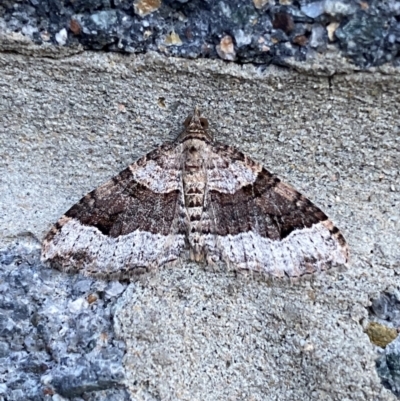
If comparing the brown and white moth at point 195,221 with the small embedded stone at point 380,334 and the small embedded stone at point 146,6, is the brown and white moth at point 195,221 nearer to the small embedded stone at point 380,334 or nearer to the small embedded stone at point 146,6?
the small embedded stone at point 380,334

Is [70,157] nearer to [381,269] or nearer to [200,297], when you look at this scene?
[200,297]

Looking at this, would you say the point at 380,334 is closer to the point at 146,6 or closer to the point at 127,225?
the point at 127,225

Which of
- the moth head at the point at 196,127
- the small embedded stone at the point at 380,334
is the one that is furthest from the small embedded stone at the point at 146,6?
the small embedded stone at the point at 380,334

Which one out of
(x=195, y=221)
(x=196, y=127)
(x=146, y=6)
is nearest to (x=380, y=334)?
(x=195, y=221)

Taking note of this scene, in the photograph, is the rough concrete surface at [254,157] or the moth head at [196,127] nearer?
the rough concrete surface at [254,157]

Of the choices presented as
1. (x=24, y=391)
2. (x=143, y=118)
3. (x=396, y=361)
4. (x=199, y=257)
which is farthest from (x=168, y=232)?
(x=396, y=361)

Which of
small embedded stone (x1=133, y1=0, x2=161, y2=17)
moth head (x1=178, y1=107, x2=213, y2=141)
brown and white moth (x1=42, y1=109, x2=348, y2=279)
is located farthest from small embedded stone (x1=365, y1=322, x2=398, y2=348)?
small embedded stone (x1=133, y1=0, x2=161, y2=17)
